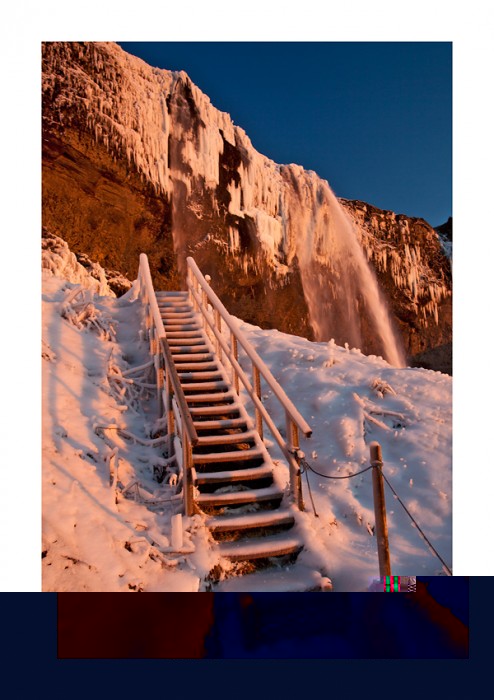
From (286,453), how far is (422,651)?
1.63 metres

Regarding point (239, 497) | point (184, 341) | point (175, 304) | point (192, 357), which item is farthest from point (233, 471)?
point (175, 304)

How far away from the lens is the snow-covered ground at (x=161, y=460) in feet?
10.2

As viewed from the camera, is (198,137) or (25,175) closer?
(25,175)

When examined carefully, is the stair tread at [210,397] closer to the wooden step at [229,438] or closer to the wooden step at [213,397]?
the wooden step at [213,397]

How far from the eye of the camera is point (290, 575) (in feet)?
10.8

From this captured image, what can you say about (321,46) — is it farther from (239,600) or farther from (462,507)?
(239,600)

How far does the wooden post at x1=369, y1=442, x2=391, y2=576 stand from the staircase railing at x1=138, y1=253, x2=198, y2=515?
1.07 metres

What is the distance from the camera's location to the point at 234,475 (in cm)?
371

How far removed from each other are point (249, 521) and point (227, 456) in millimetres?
571

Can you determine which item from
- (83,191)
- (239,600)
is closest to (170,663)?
(239,600)

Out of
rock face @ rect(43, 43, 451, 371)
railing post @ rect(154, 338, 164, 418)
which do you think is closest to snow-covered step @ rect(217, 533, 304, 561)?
railing post @ rect(154, 338, 164, 418)

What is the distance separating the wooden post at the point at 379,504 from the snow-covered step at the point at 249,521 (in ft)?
1.88

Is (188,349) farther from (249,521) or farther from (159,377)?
(249,521)

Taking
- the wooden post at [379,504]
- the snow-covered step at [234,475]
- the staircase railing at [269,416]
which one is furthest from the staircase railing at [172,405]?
the wooden post at [379,504]
